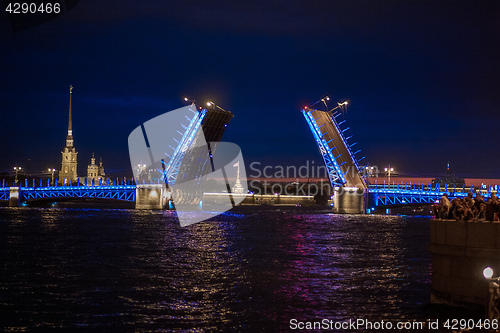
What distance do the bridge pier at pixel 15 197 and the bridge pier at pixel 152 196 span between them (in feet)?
67.8

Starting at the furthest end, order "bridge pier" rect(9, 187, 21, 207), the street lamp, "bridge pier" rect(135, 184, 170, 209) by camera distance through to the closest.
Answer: "bridge pier" rect(9, 187, 21, 207) → "bridge pier" rect(135, 184, 170, 209) → the street lamp

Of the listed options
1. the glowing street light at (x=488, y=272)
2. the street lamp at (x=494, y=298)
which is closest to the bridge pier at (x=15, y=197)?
the glowing street light at (x=488, y=272)

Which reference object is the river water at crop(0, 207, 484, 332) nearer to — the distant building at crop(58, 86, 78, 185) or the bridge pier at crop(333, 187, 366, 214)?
the bridge pier at crop(333, 187, 366, 214)

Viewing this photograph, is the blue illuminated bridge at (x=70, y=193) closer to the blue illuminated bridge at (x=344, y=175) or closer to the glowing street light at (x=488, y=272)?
the blue illuminated bridge at (x=344, y=175)

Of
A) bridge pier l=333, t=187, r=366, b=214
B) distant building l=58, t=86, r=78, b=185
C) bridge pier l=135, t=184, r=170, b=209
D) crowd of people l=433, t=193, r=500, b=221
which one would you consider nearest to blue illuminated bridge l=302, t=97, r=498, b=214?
bridge pier l=333, t=187, r=366, b=214

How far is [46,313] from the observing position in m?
12.3

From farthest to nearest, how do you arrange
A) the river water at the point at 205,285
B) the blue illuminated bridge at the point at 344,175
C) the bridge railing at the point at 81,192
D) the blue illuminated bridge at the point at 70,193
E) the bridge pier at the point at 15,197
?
the bridge pier at the point at 15,197 < the blue illuminated bridge at the point at 70,193 < the bridge railing at the point at 81,192 < the blue illuminated bridge at the point at 344,175 < the river water at the point at 205,285

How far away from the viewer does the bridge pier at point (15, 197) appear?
8681 cm

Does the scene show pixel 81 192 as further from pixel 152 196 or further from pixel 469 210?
pixel 469 210

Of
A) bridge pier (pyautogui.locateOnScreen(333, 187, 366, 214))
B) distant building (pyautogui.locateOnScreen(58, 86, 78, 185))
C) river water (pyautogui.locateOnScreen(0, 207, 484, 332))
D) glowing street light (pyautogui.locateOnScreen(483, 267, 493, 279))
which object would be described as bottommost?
river water (pyautogui.locateOnScreen(0, 207, 484, 332))

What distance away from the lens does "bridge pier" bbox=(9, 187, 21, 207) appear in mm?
86812

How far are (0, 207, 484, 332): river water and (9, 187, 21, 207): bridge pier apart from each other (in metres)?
61.6

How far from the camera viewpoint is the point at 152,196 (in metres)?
73.6

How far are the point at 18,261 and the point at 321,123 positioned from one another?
3487 centimetres
